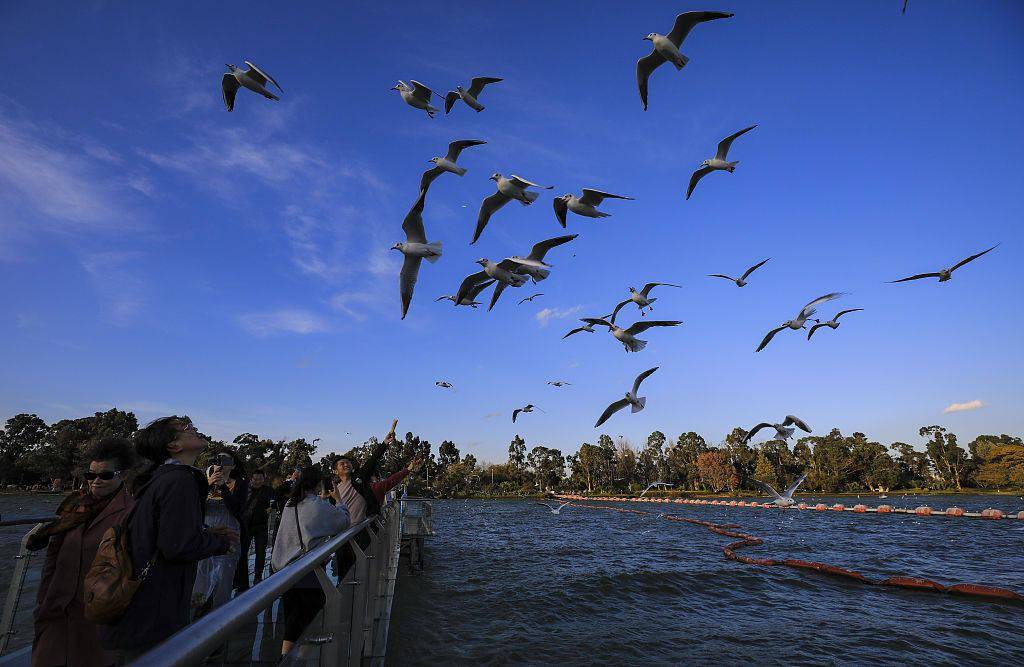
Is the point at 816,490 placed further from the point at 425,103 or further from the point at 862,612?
the point at 425,103

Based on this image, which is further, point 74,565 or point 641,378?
point 641,378

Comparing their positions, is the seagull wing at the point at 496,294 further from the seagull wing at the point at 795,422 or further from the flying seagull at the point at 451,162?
the seagull wing at the point at 795,422

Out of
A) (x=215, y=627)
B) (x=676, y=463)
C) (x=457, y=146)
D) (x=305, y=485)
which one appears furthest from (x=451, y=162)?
(x=676, y=463)

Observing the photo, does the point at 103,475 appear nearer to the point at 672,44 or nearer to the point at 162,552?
the point at 162,552

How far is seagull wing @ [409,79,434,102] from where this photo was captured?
888 cm

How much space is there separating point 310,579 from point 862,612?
11.4 metres

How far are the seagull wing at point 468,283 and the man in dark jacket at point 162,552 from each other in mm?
6595

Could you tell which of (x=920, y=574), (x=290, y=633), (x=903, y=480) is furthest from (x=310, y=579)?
(x=903, y=480)

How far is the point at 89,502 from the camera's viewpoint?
286 cm

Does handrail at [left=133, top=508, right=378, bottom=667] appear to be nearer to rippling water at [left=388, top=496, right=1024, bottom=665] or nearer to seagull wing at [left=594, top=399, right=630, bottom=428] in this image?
rippling water at [left=388, top=496, right=1024, bottom=665]

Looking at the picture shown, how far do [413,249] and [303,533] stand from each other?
519 cm

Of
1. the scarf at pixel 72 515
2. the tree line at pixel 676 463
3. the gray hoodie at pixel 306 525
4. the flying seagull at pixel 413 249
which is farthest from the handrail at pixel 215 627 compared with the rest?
the tree line at pixel 676 463

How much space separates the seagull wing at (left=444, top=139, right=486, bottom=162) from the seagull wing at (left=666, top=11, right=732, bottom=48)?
3.65 meters

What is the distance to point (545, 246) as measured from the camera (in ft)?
29.8
